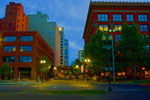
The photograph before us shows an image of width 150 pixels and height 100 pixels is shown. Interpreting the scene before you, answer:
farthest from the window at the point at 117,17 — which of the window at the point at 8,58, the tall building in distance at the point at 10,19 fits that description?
the tall building in distance at the point at 10,19

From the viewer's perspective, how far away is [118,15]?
209 ft

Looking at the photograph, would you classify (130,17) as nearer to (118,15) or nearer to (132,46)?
(118,15)

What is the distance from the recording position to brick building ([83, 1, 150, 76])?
2468 inches

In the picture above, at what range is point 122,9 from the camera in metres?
63.4

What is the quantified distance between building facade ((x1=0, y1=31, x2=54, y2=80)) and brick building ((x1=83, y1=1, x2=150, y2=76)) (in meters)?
25.4

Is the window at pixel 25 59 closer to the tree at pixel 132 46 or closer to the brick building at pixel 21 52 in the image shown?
the brick building at pixel 21 52

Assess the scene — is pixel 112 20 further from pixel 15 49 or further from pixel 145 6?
pixel 15 49

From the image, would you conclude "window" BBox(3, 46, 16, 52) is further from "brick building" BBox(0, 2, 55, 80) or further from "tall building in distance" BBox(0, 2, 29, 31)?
"tall building in distance" BBox(0, 2, 29, 31)

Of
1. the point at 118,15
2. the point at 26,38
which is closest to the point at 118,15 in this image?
the point at 118,15

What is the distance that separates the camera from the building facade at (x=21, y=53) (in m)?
65.8

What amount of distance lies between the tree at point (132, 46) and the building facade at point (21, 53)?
3589 centimetres

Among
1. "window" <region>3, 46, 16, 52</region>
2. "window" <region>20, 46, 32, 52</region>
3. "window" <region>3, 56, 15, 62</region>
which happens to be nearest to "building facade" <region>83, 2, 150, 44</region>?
"window" <region>20, 46, 32, 52</region>

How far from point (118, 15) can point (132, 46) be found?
23617 millimetres

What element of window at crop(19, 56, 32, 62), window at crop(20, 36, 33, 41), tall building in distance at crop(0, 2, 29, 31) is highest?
tall building in distance at crop(0, 2, 29, 31)
